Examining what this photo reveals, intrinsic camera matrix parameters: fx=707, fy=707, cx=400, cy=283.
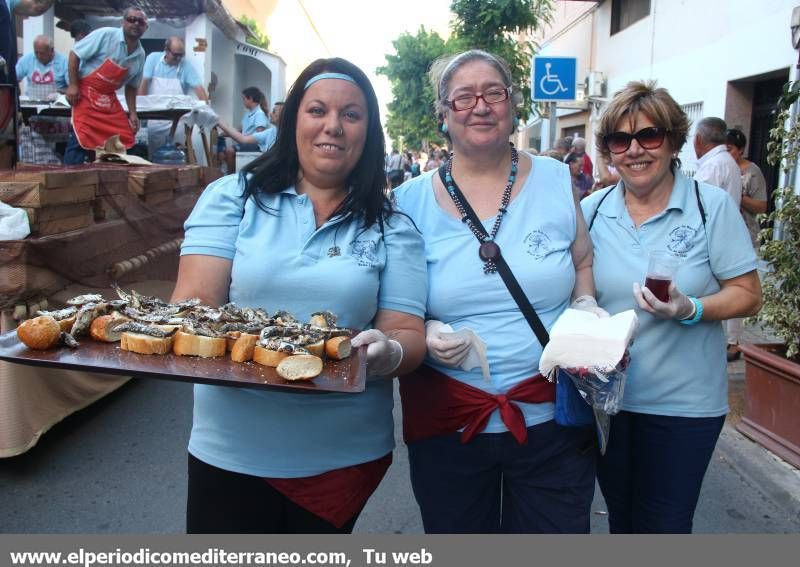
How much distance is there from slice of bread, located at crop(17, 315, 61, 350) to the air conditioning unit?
17217 mm

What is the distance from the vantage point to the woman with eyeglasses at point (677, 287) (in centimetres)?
252

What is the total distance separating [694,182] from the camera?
266 cm

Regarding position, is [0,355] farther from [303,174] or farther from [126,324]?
[303,174]


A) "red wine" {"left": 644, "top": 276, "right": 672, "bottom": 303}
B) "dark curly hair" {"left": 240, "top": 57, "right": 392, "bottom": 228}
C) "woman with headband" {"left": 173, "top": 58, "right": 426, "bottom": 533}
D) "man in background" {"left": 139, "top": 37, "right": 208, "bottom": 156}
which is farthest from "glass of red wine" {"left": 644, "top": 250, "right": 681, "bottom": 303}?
"man in background" {"left": 139, "top": 37, "right": 208, "bottom": 156}

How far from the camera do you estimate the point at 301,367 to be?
185 centimetres

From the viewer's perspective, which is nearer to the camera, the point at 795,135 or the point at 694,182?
the point at 694,182

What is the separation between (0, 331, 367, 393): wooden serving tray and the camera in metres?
1.76

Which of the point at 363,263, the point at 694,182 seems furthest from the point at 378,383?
the point at 694,182

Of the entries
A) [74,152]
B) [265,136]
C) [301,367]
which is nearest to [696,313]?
[301,367]

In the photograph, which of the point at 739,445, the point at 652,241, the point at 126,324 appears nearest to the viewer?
the point at 126,324

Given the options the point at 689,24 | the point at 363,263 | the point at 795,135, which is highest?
the point at 689,24

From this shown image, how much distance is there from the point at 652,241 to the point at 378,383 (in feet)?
3.75

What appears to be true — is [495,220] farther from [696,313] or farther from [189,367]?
[189,367]

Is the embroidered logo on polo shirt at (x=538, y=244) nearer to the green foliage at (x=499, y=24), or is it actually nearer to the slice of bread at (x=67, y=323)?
the slice of bread at (x=67, y=323)
